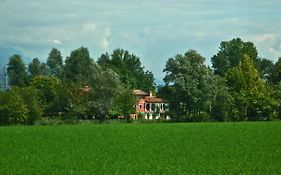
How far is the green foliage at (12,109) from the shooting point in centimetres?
9619

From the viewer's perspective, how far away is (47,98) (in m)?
122

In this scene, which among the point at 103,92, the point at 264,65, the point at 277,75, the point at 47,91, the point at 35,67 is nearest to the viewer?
the point at 103,92

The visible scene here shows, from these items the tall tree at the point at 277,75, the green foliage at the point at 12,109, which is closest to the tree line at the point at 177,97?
the green foliage at the point at 12,109

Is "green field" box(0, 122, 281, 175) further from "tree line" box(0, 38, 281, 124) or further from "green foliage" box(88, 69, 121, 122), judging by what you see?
"green foliage" box(88, 69, 121, 122)

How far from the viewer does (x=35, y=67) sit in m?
174

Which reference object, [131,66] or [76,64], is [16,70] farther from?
[131,66]

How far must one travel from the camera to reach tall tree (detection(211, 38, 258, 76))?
5960 inches

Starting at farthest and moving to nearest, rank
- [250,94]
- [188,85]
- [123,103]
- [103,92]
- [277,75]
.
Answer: [277,75] → [250,94] → [123,103] → [103,92] → [188,85]

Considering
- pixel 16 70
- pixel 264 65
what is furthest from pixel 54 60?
pixel 264 65

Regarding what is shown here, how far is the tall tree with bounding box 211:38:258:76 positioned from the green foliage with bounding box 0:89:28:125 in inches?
2644

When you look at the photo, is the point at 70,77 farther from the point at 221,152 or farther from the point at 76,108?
the point at 221,152

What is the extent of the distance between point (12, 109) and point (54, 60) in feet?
276

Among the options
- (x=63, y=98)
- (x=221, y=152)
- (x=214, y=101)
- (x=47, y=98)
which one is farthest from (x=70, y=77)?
(x=221, y=152)

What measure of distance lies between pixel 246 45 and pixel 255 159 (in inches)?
5008
